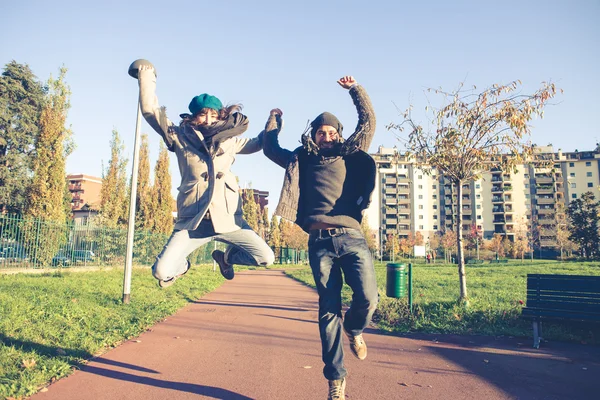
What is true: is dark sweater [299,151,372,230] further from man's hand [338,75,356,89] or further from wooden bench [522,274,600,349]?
wooden bench [522,274,600,349]

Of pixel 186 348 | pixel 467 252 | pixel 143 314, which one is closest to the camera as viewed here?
pixel 186 348

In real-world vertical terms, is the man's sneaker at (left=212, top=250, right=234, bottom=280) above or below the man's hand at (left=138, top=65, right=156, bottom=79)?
below

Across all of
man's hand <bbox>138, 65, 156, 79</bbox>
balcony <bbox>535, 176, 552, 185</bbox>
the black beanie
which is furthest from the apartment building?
man's hand <bbox>138, 65, 156, 79</bbox>

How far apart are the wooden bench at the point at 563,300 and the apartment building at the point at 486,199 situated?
8201 cm

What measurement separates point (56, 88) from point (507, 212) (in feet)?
310

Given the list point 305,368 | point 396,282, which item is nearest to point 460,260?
point 396,282

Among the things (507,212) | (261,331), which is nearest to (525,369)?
(261,331)

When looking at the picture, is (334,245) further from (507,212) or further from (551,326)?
(507,212)

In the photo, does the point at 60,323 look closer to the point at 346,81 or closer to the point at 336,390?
the point at 336,390

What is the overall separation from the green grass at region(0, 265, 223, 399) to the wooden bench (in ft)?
20.7

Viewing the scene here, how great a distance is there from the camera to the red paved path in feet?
13.6

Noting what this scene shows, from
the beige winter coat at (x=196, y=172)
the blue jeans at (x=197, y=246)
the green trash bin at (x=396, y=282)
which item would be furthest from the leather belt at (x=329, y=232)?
the green trash bin at (x=396, y=282)

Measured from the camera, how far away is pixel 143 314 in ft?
27.2

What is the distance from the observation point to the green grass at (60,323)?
14.4 ft
